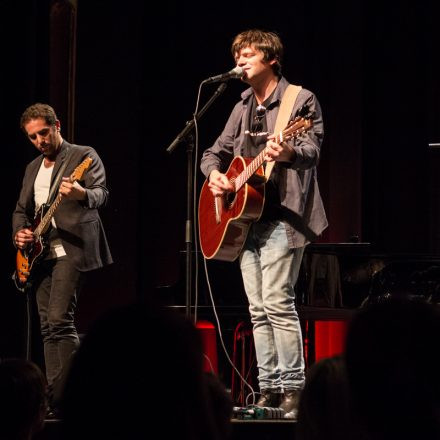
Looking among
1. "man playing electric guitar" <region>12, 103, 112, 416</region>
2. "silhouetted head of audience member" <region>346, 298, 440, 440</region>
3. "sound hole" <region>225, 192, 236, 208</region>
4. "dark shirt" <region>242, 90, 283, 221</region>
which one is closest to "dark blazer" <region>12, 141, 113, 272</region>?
"man playing electric guitar" <region>12, 103, 112, 416</region>

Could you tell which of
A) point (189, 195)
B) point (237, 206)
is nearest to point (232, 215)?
point (237, 206)

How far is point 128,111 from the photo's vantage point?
7.10 meters

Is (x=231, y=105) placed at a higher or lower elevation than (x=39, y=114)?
higher

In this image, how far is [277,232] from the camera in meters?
3.75

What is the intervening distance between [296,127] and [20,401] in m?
2.15

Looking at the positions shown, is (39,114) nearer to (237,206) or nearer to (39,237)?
(39,237)

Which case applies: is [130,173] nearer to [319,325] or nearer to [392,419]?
[319,325]

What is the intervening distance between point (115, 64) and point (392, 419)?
611 cm

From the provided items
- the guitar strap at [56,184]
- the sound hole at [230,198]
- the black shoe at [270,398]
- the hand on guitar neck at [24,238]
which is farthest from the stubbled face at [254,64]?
the hand on guitar neck at [24,238]

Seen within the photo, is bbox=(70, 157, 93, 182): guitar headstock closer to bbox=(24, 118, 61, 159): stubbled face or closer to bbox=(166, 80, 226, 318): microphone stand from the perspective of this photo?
bbox=(24, 118, 61, 159): stubbled face

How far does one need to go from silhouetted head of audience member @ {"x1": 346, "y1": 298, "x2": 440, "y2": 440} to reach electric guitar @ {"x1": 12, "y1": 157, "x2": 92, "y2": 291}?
3.39 meters

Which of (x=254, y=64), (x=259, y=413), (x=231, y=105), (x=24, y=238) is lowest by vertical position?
(x=259, y=413)

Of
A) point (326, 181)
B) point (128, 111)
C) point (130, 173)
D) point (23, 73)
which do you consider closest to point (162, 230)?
point (130, 173)

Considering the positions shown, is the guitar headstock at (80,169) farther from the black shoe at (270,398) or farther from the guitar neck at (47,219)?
the black shoe at (270,398)
